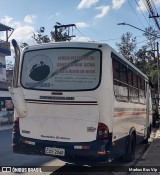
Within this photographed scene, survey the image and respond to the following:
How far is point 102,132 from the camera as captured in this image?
763cm

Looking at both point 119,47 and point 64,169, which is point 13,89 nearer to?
point 64,169

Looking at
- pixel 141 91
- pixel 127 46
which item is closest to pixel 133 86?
pixel 141 91

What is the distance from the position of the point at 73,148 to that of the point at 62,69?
1820mm

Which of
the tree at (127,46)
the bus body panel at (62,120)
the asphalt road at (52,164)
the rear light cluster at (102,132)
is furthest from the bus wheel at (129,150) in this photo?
the tree at (127,46)

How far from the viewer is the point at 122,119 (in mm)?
8961

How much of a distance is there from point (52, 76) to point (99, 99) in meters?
1.30

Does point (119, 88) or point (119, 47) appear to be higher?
point (119, 47)

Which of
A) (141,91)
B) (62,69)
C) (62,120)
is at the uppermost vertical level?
(62,69)

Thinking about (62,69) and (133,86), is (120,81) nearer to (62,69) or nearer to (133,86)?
(62,69)

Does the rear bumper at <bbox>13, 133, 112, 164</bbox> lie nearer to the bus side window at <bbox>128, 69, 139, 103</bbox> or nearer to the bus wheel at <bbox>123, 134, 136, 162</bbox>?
the bus wheel at <bbox>123, 134, 136, 162</bbox>

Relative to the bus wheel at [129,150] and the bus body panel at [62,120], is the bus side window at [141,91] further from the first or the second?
the bus body panel at [62,120]

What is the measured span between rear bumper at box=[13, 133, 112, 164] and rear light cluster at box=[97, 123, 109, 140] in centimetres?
8

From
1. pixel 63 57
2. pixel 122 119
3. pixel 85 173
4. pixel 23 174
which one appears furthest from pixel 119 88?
pixel 23 174

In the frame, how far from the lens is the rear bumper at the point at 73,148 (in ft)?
25.0
